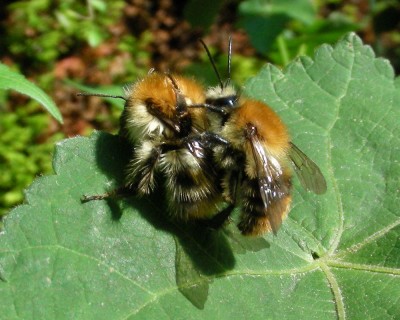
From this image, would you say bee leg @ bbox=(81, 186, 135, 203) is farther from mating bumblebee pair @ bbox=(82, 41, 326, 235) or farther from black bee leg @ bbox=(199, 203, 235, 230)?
black bee leg @ bbox=(199, 203, 235, 230)

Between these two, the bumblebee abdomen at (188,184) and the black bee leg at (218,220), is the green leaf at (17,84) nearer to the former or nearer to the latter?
the bumblebee abdomen at (188,184)

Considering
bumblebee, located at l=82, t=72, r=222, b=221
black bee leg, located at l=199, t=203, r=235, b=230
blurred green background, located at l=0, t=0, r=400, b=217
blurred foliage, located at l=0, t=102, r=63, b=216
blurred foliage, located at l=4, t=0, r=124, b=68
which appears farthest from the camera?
blurred foliage, located at l=4, t=0, r=124, b=68

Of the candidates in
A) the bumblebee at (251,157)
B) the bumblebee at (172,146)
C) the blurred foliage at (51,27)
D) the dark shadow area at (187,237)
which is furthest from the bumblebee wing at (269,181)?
the blurred foliage at (51,27)

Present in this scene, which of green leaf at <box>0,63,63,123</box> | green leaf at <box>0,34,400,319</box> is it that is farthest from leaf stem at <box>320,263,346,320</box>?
green leaf at <box>0,63,63,123</box>

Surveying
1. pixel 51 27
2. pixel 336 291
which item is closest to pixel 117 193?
pixel 336 291

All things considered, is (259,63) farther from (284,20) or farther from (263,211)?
(263,211)

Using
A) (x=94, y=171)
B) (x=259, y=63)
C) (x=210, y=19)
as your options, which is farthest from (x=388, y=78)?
(x=259, y=63)
